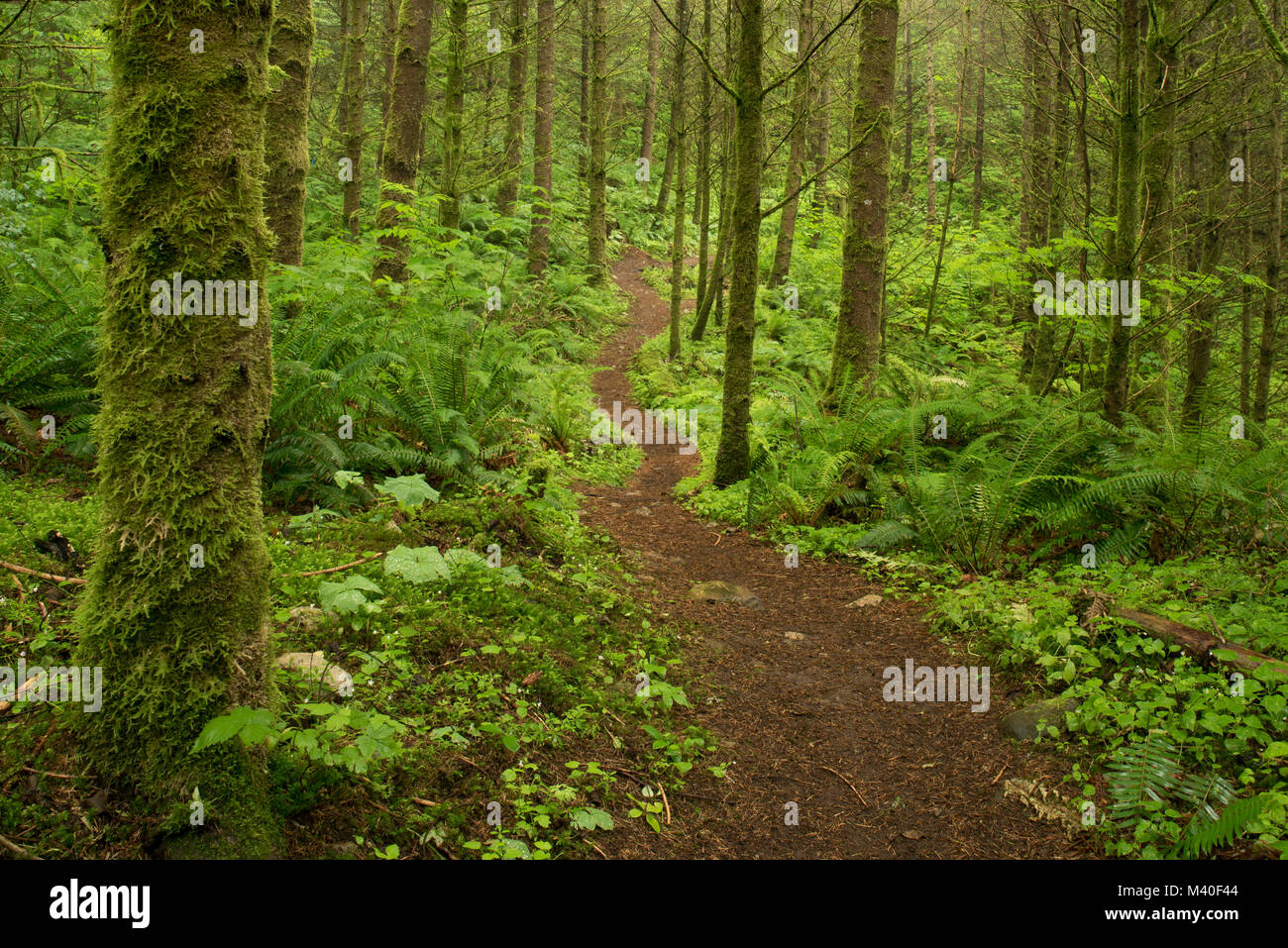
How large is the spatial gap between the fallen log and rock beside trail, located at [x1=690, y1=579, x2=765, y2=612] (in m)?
2.40

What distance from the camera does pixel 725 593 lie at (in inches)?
232

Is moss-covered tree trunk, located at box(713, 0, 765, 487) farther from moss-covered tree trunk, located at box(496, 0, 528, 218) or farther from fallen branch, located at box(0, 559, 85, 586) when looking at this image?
moss-covered tree trunk, located at box(496, 0, 528, 218)

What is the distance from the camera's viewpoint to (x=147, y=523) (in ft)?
→ 7.17

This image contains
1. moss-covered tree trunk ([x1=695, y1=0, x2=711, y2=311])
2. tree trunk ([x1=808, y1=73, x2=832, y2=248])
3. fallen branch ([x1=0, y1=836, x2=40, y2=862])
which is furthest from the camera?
tree trunk ([x1=808, y1=73, x2=832, y2=248])

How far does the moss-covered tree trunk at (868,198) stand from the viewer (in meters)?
8.56

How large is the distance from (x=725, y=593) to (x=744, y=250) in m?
3.62

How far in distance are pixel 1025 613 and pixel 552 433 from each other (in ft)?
18.6

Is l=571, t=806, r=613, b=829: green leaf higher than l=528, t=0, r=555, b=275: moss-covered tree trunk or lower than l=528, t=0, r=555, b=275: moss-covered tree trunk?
lower

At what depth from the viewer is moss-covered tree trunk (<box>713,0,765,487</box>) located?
707 centimetres

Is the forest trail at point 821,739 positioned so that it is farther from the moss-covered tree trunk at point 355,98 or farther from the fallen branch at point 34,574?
the moss-covered tree trunk at point 355,98

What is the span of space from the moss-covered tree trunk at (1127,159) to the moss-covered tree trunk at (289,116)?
669 cm

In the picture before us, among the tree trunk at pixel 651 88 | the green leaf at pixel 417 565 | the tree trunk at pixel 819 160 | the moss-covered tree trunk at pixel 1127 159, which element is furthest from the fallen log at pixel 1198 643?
the tree trunk at pixel 651 88

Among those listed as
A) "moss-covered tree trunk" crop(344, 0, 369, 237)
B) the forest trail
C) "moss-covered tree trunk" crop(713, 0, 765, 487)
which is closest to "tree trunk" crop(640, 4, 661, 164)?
"moss-covered tree trunk" crop(344, 0, 369, 237)

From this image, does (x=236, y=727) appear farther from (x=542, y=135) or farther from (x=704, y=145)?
(x=542, y=135)
